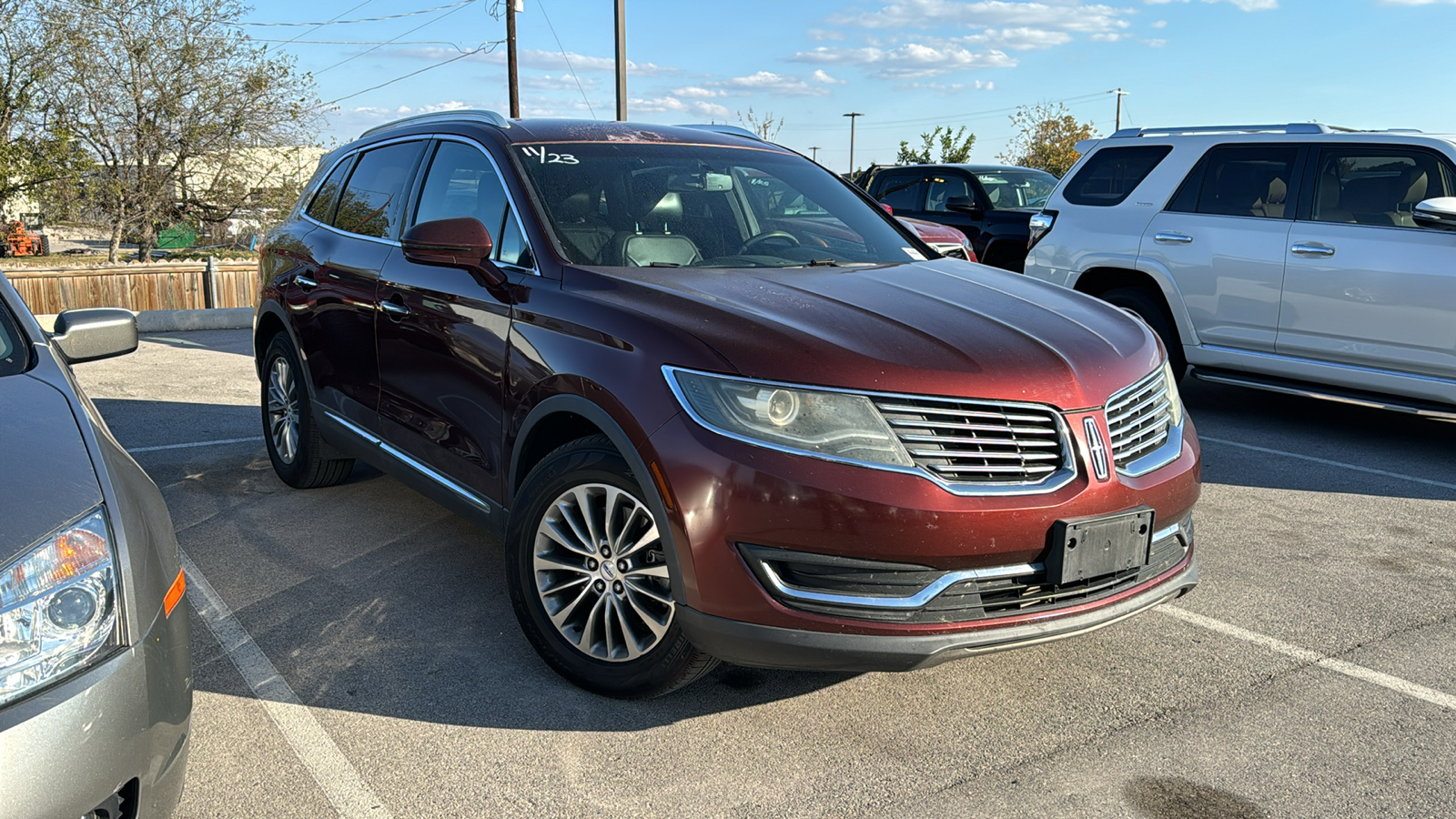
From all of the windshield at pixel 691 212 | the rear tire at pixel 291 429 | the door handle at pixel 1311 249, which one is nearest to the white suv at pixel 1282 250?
the door handle at pixel 1311 249

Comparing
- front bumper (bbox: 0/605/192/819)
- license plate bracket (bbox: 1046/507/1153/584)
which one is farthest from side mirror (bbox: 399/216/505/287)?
license plate bracket (bbox: 1046/507/1153/584)

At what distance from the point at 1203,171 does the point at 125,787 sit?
24.5 feet

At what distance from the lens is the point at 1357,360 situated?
6.76 metres

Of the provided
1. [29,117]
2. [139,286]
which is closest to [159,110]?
[29,117]

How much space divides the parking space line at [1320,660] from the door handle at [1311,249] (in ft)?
12.2

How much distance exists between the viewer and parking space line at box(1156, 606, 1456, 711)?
11.2 ft

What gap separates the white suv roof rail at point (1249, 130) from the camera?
23.4 ft

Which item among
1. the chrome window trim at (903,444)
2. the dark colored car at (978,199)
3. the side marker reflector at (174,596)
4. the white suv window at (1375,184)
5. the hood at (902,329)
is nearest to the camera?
the side marker reflector at (174,596)

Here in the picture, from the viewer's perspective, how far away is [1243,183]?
7426 mm

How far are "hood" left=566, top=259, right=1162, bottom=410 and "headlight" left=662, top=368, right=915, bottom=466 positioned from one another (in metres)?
0.04

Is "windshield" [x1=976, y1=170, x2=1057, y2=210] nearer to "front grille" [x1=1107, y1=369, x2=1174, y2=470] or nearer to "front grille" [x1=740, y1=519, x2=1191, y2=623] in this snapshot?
"front grille" [x1=1107, y1=369, x2=1174, y2=470]

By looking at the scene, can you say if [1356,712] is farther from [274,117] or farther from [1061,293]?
[274,117]

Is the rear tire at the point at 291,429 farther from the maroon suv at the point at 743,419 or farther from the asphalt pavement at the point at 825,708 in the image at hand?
the maroon suv at the point at 743,419

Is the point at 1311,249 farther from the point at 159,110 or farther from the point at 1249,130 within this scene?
the point at 159,110
